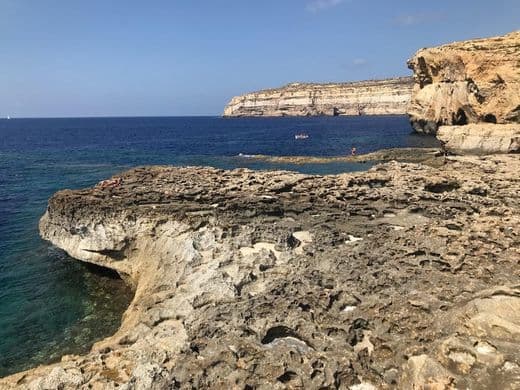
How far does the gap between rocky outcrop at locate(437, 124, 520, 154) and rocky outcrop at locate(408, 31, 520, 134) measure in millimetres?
7152

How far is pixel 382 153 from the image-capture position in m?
59.2

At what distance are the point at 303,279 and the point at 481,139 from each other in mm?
44256

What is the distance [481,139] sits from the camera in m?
50.2

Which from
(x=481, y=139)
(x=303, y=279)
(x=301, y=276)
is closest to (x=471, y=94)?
(x=481, y=139)

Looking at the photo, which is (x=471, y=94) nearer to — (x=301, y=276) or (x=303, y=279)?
(x=301, y=276)

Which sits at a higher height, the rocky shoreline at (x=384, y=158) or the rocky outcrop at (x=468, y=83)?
the rocky outcrop at (x=468, y=83)

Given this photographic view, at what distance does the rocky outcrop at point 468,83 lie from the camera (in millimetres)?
56969

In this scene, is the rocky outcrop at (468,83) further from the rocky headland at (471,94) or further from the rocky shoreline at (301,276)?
the rocky shoreline at (301,276)

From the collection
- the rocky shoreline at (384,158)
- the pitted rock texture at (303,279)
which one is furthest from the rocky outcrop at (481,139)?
the pitted rock texture at (303,279)

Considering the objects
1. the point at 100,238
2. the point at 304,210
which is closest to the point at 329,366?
the point at 304,210

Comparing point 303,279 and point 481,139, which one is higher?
point 303,279

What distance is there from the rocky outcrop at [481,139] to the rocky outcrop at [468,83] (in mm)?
7152

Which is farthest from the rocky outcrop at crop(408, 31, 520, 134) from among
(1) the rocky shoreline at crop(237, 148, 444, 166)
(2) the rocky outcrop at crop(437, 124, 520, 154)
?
(1) the rocky shoreline at crop(237, 148, 444, 166)

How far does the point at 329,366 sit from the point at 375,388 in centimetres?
108
